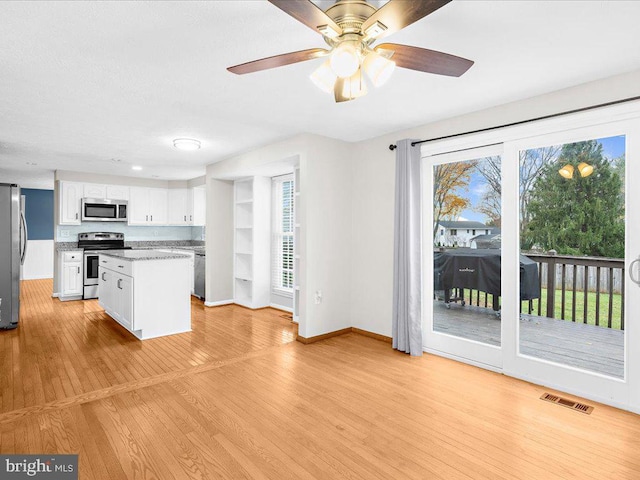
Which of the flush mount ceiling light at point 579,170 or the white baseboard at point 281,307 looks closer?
the flush mount ceiling light at point 579,170

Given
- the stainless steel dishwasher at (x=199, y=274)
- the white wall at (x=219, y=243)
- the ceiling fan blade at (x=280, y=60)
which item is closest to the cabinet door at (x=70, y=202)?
the stainless steel dishwasher at (x=199, y=274)

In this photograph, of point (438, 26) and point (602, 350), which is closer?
point (438, 26)

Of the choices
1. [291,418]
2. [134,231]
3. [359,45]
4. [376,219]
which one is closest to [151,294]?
[291,418]

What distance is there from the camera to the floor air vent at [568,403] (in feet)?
8.30

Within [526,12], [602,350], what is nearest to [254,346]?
[602,350]

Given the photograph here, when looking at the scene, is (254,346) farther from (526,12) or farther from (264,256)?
(526,12)

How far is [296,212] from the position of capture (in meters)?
4.60

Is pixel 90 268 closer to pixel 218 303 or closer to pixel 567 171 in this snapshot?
pixel 218 303

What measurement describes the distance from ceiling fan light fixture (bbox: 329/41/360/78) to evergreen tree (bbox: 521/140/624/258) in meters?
2.29

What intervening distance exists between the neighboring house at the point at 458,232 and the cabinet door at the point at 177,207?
19.2 ft

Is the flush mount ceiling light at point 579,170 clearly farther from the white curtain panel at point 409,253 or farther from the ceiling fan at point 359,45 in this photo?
the ceiling fan at point 359,45

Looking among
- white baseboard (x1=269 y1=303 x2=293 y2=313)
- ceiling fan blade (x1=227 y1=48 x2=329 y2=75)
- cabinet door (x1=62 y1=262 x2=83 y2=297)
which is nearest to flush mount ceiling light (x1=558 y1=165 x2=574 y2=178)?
ceiling fan blade (x1=227 y1=48 x2=329 y2=75)

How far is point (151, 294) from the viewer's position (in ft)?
13.6

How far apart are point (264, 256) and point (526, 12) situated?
4.71 meters
